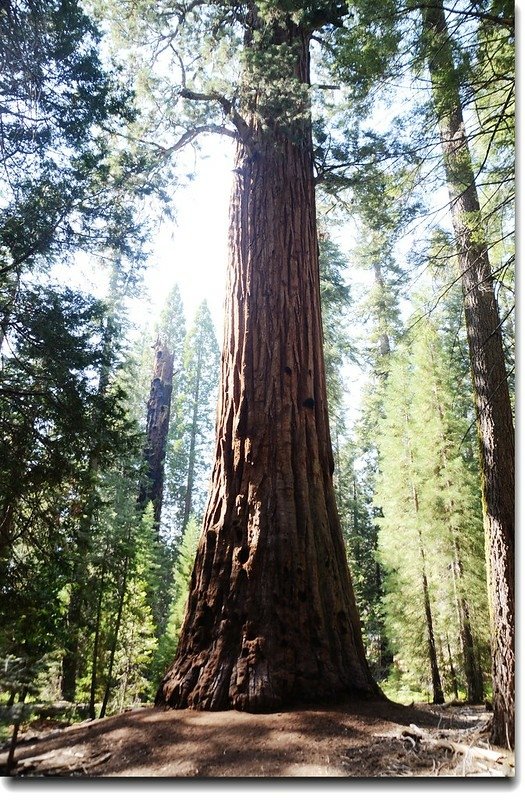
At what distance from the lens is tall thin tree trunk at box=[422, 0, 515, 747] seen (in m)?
2.52

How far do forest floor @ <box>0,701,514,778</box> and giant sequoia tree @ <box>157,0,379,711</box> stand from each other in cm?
23

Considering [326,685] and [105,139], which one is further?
[105,139]

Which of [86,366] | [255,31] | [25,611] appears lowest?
[25,611]

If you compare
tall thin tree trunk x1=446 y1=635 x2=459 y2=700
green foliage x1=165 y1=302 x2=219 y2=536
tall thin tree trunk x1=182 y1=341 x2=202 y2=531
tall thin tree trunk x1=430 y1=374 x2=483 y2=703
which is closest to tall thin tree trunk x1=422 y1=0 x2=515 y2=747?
tall thin tree trunk x1=430 y1=374 x2=483 y2=703

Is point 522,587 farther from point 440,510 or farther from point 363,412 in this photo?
point 363,412

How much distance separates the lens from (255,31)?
12.7 feet

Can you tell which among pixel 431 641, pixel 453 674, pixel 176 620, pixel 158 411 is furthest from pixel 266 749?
pixel 158 411

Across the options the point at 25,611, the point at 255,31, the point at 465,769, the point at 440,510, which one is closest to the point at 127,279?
the point at 255,31

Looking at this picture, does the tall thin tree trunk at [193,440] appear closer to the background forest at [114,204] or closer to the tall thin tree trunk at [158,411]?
the tall thin tree trunk at [158,411]

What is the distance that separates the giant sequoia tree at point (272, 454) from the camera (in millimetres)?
2389

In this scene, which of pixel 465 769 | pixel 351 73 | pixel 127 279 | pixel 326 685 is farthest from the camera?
pixel 127 279

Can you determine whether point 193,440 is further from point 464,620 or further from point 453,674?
point 464,620

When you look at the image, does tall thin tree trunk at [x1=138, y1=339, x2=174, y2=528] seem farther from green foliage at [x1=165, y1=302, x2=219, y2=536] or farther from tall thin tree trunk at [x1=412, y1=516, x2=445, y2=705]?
green foliage at [x1=165, y1=302, x2=219, y2=536]

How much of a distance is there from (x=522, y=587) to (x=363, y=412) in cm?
1314
